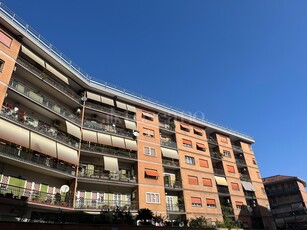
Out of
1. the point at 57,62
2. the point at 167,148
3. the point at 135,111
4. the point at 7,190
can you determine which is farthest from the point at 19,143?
the point at 167,148

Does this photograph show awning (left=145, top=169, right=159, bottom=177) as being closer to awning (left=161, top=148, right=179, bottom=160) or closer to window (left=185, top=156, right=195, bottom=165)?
awning (left=161, top=148, right=179, bottom=160)

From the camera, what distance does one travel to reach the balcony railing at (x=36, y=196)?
830 inches

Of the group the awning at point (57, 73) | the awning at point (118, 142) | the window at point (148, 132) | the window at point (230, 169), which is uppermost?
the awning at point (57, 73)

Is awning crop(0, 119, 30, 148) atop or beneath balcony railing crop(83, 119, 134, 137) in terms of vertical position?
beneath

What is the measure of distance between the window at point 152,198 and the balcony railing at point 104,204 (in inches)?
65.7

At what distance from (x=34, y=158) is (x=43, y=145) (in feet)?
4.46

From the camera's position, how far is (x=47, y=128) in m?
26.8

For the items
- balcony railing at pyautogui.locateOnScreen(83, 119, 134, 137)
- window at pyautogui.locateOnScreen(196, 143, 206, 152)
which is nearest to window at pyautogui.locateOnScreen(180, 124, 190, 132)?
window at pyautogui.locateOnScreen(196, 143, 206, 152)

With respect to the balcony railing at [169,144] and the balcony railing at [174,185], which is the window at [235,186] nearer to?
the balcony railing at [174,185]

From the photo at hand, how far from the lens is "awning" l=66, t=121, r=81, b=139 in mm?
28039

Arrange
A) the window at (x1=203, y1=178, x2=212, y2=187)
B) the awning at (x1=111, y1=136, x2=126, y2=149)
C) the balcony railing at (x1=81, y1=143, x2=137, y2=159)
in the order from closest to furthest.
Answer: the balcony railing at (x1=81, y1=143, x2=137, y2=159), the awning at (x1=111, y1=136, x2=126, y2=149), the window at (x1=203, y1=178, x2=212, y2=187)

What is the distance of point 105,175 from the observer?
29.3 m

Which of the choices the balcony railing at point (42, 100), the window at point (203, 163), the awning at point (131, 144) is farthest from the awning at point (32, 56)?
the window at point (203, 163)

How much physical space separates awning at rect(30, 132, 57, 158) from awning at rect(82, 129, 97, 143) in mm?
4169
